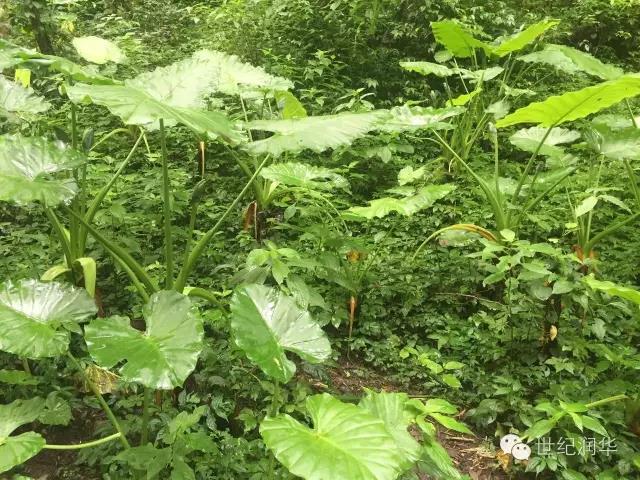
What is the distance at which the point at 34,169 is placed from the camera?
55.8 inches

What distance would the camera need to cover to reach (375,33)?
384cm

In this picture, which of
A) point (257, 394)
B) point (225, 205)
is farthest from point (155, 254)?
point (257, 394)

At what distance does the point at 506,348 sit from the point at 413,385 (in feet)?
1.26

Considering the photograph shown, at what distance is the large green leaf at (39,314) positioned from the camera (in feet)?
3.69

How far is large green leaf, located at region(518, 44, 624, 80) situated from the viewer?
2268mm

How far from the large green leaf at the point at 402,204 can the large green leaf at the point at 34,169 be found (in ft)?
3.35

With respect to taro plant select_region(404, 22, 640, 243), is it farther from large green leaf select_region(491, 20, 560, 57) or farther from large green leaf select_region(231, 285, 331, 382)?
large green leaf select_region(231, 285, 331, 382)

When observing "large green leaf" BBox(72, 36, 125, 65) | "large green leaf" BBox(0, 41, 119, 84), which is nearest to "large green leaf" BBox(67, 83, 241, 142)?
"large green leaf" BBox(0, 41, 119, 84)

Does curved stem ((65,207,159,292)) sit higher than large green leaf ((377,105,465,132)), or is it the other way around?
large green leaf ((377,105,465,132))

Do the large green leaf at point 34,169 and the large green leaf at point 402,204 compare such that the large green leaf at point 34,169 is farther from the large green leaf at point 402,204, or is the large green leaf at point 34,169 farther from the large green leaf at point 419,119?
the large green leaf at point 419,119

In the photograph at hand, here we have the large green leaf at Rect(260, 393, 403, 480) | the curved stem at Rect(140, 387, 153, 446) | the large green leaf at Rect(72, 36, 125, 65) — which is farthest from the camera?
the large green leaf at Rect(72, 36, 125, 65)

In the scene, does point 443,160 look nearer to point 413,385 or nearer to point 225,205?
point 225,205

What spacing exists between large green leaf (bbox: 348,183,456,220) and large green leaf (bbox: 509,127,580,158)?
0.56 meters

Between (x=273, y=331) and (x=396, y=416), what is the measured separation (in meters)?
0.36
